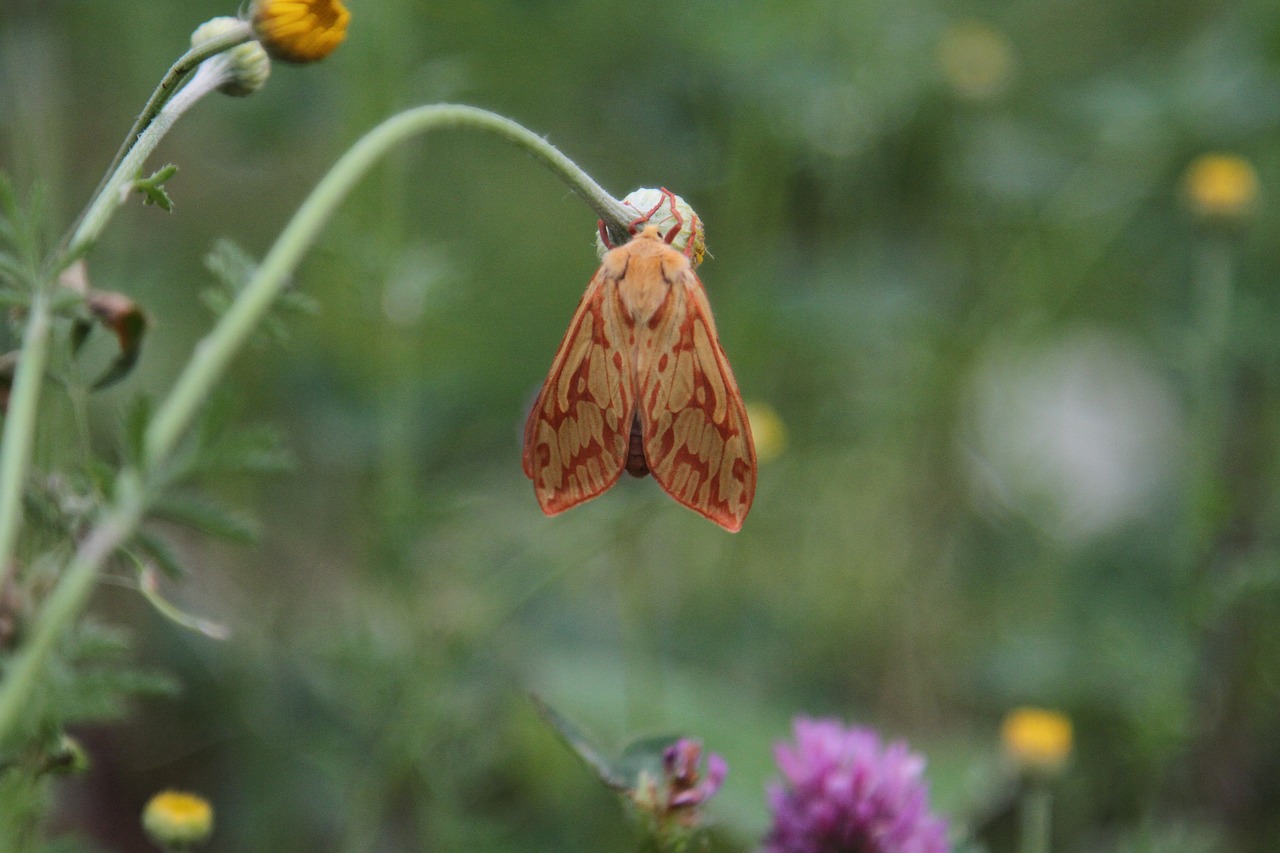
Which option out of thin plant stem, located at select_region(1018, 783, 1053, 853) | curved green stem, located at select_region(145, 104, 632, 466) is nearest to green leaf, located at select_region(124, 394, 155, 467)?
curved green stem, located at select_region(145, 104, 632, 466)

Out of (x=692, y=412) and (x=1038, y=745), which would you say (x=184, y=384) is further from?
(x=1038, y=745)

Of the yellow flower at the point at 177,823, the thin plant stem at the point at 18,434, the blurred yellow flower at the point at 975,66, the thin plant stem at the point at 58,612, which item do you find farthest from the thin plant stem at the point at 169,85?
the blurred yellow flower at the point at 975,66

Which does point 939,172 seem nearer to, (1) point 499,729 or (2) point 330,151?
(2) point 330,151

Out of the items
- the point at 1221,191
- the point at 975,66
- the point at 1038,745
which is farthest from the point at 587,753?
the point at 975,66

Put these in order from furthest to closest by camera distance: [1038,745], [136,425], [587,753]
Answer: [1038,745] < [587,753] < [136,425]

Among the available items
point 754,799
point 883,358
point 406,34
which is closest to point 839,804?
point 754,799
